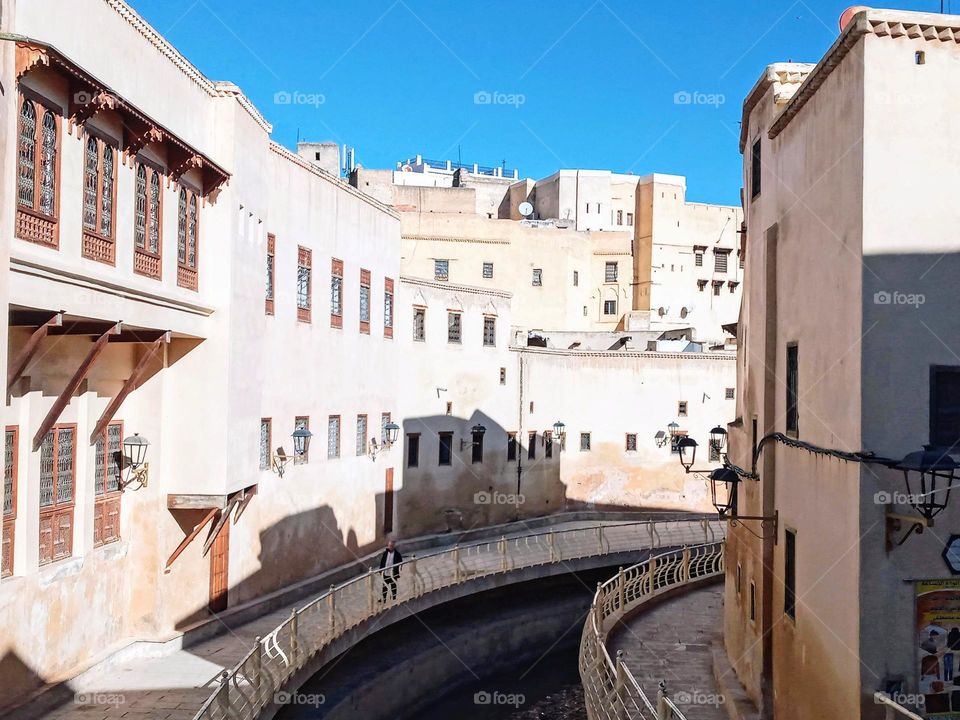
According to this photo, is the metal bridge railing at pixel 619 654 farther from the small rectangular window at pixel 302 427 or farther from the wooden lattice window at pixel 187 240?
the wooden lattice window at pixel 187 240

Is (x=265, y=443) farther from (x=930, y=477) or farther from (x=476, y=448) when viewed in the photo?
(x=930, y=477)

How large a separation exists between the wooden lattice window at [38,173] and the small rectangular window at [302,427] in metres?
9.61

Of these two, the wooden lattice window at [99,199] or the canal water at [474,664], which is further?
the canal water at [474,664]

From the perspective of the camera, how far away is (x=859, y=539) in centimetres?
852

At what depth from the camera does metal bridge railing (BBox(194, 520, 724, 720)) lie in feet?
39.2

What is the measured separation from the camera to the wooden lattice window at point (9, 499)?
11.3 m

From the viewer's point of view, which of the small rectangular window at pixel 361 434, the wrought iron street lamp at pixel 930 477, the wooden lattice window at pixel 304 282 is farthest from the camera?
the small rectangular window at pixel 361 434

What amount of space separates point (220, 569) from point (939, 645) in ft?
38.1

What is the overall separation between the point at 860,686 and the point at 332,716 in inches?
407

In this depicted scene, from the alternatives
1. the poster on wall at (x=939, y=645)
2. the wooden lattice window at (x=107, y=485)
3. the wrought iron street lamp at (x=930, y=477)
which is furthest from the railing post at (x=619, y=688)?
the wooden lattice window at (x=107, y=485)

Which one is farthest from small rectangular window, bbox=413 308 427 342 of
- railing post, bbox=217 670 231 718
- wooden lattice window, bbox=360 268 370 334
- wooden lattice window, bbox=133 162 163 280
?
railing post, bbox=217 670 231 718

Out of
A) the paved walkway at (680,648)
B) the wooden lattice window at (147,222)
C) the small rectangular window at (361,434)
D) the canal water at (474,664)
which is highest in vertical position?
the wooden lattice window at (147,222)

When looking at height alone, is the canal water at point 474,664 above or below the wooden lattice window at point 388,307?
below

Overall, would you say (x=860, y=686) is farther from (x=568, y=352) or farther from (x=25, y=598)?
(x=568, y=352)
